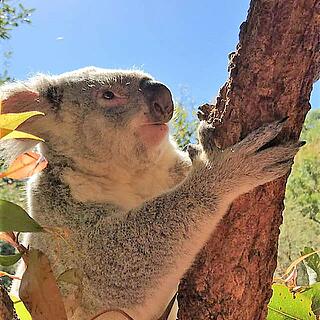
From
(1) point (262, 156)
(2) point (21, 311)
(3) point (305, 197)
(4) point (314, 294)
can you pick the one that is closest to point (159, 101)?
(1) point (262, 156)

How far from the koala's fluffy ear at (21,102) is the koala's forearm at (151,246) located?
0.44 meters

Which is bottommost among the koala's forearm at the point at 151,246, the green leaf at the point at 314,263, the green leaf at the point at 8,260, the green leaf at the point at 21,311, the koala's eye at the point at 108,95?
the green leaf at the point at 21,311

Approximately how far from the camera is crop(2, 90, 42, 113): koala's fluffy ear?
1694 mm

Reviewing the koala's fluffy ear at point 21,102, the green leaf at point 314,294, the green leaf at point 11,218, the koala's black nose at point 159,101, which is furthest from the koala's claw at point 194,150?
the green leaf at point 11,218

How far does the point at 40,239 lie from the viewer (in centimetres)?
164

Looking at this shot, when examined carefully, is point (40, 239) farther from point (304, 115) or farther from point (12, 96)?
point (304, 115)

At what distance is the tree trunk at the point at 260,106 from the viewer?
3.55 feet

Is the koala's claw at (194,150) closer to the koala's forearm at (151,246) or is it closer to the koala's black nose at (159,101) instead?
the koala's forearm at (151,246)

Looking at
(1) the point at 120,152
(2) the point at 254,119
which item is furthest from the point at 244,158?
(1) the point at 120,152

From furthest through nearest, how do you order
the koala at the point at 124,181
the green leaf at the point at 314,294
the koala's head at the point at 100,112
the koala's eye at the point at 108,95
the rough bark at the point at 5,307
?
1. the koala's eye at the point at 108,95
2. the koala's head at the point at 100,112
3. the koala at the point at 124,181
4. the green leaf at the point at 314,294
5. the rough bark at the point at 5,307

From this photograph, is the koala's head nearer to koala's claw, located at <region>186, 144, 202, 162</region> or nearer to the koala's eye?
the koala's eye

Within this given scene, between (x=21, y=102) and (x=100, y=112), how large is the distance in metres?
0.27

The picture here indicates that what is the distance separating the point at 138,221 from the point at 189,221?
0.17m

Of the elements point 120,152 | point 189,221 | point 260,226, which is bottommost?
point 260,226
